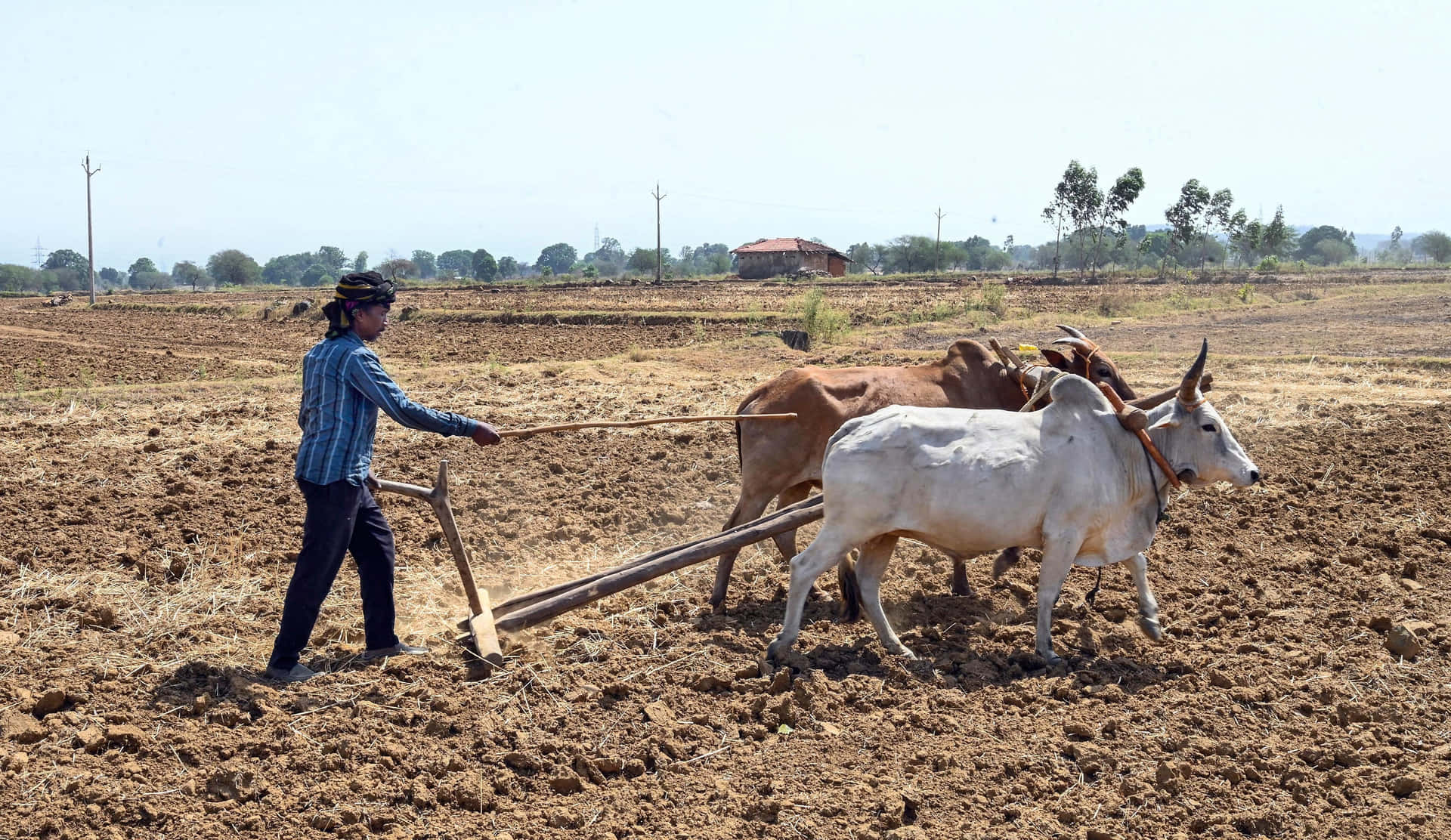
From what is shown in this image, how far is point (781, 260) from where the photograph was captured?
69.2 meters

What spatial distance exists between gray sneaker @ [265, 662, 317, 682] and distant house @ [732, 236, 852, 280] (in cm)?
6265

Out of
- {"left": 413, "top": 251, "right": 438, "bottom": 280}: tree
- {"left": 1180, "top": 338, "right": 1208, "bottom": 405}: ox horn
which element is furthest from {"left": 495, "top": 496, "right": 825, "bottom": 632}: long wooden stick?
{"left": 413, "top": 251, "right": 438, "bottom": 280}: tree

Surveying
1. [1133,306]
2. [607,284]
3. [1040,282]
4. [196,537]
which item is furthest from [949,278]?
[196,537]

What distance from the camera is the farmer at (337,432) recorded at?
5.30 meters

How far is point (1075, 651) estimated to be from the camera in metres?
6.06

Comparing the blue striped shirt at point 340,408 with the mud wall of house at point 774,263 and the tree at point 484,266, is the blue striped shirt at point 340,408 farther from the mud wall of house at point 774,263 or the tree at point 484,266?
the tree at point 484,266

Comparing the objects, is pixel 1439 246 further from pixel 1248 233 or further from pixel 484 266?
pixel 484 266

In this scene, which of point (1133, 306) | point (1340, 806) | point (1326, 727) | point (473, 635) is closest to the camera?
point (1340, 806)

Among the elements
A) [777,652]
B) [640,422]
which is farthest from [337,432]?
[777,652]

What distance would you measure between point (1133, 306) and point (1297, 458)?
80.9 ft

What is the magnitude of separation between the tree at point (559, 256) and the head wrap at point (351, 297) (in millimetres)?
158447

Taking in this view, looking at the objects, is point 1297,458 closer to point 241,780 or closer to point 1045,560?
point 1045,560

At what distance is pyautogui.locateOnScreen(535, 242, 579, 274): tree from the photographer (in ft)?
536

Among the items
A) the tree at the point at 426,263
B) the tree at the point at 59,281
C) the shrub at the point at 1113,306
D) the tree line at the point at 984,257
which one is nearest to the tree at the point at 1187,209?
the tree line at the point at 984,257
